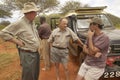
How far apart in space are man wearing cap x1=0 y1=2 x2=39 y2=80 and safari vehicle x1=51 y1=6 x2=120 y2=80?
1.95m

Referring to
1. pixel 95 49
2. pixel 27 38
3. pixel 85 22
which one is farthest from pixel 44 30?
pixel 95 49

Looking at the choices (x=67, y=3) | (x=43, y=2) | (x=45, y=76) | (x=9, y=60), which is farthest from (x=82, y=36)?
(x=67, y=3)

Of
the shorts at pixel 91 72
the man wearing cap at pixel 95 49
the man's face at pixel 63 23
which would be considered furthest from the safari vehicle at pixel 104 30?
A: the man wearing cap at pixel 95 49

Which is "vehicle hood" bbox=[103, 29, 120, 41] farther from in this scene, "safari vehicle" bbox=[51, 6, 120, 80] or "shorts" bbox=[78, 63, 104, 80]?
"shorts" bbox=[78, 63, 104, 80]

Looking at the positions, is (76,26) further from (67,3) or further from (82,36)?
(67,3)

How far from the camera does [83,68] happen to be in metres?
5.70

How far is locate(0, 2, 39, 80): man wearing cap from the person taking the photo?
5.38 m

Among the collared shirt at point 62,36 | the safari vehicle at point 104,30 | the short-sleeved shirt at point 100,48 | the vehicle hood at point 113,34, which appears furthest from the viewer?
the vehicle hood at point 113,34

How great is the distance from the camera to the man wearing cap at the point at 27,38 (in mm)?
5383

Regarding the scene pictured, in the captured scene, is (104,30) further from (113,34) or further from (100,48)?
(100,48)

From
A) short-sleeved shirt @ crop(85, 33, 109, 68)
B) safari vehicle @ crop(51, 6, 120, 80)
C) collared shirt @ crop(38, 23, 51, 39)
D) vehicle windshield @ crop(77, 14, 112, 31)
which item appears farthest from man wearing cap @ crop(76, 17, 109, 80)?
collared shirt @ crop(38, 23, 51, 39)

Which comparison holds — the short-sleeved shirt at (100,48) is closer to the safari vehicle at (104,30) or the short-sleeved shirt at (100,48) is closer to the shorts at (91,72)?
the shorts at (91,72)

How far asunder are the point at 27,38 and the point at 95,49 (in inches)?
48.2

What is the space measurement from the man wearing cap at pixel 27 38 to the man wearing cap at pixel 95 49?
0.95 m
